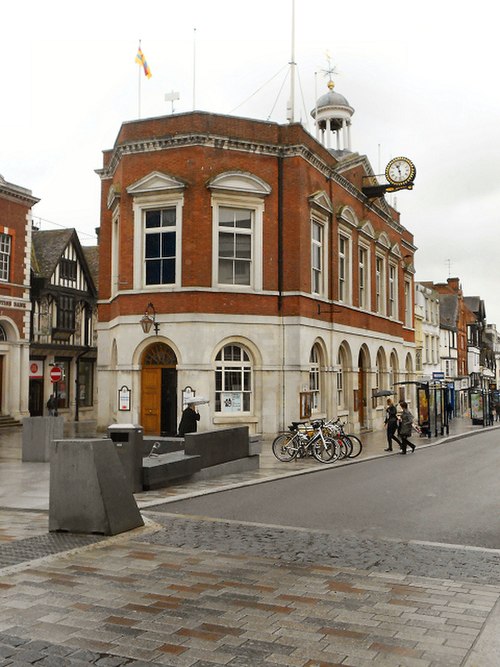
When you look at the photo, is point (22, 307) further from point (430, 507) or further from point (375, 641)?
point (375, 641)

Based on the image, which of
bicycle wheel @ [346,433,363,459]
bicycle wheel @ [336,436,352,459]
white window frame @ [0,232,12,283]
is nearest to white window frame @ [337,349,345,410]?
bicycle wheel @ [346,433,363,459]

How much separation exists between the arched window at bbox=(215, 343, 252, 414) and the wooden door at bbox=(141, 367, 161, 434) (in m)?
2.07

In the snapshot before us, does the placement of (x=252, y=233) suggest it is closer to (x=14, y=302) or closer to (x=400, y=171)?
(x=400, y=171)

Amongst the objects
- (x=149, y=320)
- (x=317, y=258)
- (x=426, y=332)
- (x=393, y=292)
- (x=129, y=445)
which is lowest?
(x=129, y=445)

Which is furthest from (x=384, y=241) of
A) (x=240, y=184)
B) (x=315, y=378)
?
(x=240, y=184)

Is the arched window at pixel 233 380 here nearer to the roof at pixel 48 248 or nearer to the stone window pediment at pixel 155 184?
the stone window pediment at pixel 155 184

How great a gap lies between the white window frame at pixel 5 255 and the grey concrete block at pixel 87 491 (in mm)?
26368

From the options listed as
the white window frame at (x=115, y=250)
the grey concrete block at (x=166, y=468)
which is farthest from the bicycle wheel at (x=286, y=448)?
the white window frame at (x=115, y=250)

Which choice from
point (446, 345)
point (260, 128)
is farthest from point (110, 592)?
point (446, 345)

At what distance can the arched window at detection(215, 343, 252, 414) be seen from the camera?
78.6 ft

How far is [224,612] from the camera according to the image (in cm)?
562

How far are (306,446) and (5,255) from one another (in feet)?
68.2

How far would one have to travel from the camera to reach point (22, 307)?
34094 millimetres

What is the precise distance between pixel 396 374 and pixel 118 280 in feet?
62.8
